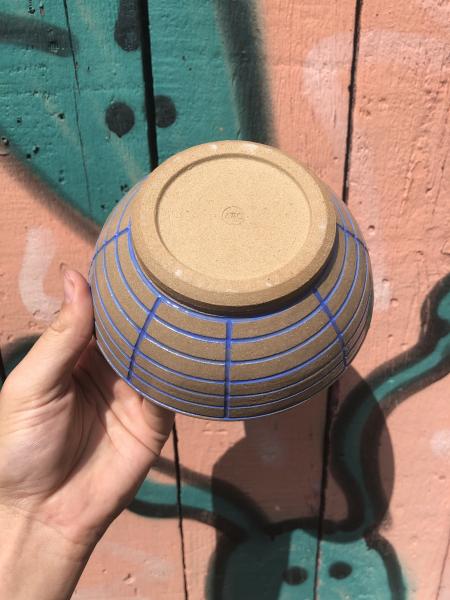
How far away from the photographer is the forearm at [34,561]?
883mm

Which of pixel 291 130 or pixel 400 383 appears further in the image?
pixel 400 383

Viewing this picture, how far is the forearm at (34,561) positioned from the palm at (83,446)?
2 centimetres

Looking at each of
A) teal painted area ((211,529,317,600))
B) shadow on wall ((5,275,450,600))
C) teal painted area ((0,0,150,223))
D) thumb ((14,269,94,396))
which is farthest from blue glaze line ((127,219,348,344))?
teal painted area ((211,529,317,600))

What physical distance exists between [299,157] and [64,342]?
43 centimetres

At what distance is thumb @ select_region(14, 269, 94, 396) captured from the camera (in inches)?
29.7

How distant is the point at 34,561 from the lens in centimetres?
90

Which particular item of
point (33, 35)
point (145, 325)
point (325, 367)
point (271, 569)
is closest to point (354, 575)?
point (271, 569)

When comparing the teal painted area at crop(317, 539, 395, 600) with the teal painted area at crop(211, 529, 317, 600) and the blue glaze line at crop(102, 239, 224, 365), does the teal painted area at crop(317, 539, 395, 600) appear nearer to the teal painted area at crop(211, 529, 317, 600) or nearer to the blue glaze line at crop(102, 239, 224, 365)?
the teal painted area at crop(211, 529, 317, 600)

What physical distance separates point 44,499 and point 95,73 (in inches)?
24.4

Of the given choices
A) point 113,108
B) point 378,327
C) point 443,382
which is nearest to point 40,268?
point 113,108

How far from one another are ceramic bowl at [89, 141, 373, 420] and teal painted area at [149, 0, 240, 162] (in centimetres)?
20

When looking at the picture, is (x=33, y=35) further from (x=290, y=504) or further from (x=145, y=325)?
(x=290, y=504)

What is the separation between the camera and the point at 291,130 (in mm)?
887

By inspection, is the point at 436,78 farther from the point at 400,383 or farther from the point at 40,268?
the point at 40,268
